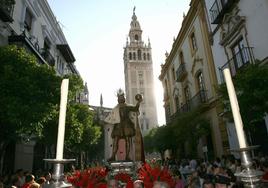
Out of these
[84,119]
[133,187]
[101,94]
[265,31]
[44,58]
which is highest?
[101,94]

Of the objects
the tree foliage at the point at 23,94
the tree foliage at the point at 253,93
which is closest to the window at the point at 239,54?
the tree foliage at the point at 253,93

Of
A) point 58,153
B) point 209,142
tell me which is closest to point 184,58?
point 209,142

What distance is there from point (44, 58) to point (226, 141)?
14440mm

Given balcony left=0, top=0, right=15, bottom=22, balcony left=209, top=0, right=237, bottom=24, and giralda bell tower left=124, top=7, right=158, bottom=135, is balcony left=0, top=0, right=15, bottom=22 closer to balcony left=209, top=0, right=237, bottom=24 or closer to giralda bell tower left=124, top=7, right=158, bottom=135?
balcony left=209, top=0, right=237, bottom=24

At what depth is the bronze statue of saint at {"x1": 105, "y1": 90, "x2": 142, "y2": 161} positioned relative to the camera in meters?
9.26

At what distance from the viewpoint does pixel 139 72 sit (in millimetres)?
85125

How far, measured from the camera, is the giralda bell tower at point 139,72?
82812 millimetres

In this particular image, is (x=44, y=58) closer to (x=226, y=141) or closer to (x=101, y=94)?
(x=226, y=141)

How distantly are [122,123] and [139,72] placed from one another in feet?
250

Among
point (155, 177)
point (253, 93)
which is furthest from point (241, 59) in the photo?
point (155, 177)

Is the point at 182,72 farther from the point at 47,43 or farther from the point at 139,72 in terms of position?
the point at 139,72

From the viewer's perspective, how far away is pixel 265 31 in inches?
482

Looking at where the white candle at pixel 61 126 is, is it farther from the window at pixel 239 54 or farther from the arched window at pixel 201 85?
the arched window at pixel 201 85

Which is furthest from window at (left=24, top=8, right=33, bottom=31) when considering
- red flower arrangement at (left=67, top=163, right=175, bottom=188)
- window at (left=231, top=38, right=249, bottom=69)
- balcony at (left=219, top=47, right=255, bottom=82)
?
red flower arrangement at (left=67, top=163, right=175, bottom=188)
